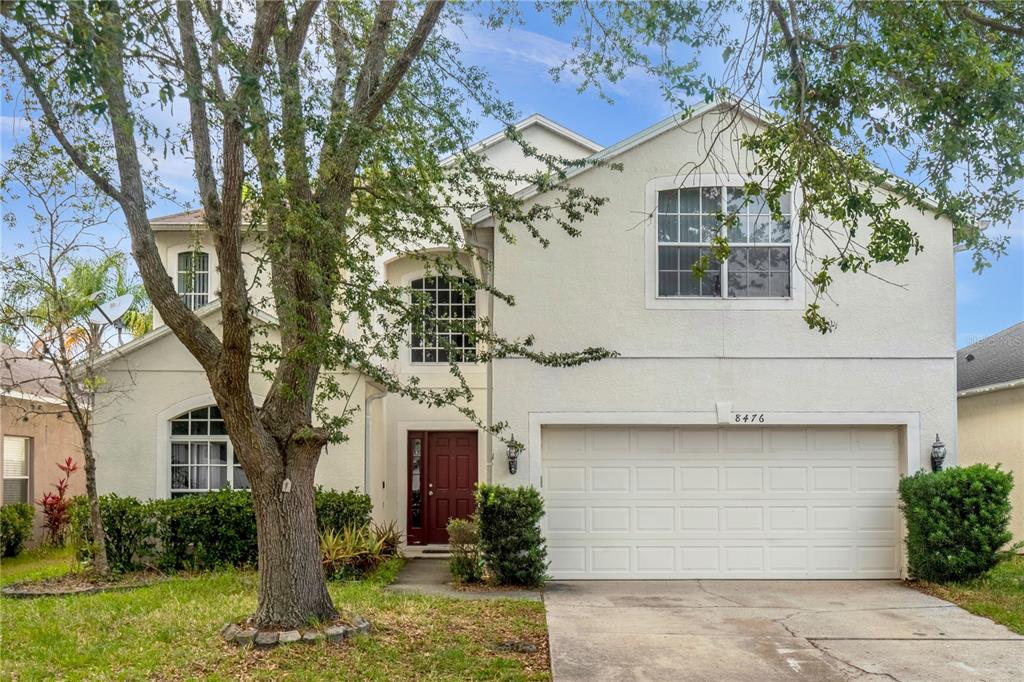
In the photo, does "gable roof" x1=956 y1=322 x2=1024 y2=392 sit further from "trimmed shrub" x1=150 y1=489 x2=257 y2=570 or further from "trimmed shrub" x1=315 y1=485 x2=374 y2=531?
"trimmed shrub" x1=150 y1=489 x2=257 y2=570

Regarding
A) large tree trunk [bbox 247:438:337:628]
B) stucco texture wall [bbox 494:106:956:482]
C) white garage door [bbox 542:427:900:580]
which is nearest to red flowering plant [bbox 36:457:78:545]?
stucco texture wall [bbox 494:106:956:482]

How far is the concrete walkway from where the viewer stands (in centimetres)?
1123

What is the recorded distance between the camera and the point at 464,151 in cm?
939

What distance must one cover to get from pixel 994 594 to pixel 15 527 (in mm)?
14819

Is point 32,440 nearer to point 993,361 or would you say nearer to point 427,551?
point 427,551

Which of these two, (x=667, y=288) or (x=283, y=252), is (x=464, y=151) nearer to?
(x=283, y=252)

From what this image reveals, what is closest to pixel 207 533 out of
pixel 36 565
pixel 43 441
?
pixel 36 565

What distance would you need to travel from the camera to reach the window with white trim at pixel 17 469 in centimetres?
1681

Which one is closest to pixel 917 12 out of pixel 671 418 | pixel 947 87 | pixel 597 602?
pixel 947 87

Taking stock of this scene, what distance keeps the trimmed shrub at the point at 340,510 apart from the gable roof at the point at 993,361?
10264 mm

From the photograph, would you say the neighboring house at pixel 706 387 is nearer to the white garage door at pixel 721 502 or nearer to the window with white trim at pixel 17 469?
the white garage door at pixel 721 502

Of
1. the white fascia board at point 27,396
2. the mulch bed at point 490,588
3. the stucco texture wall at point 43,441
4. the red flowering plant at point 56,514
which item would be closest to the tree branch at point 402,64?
the mulch bed at point 490,588

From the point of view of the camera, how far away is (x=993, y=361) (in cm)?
1688

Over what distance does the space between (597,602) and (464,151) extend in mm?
5420
